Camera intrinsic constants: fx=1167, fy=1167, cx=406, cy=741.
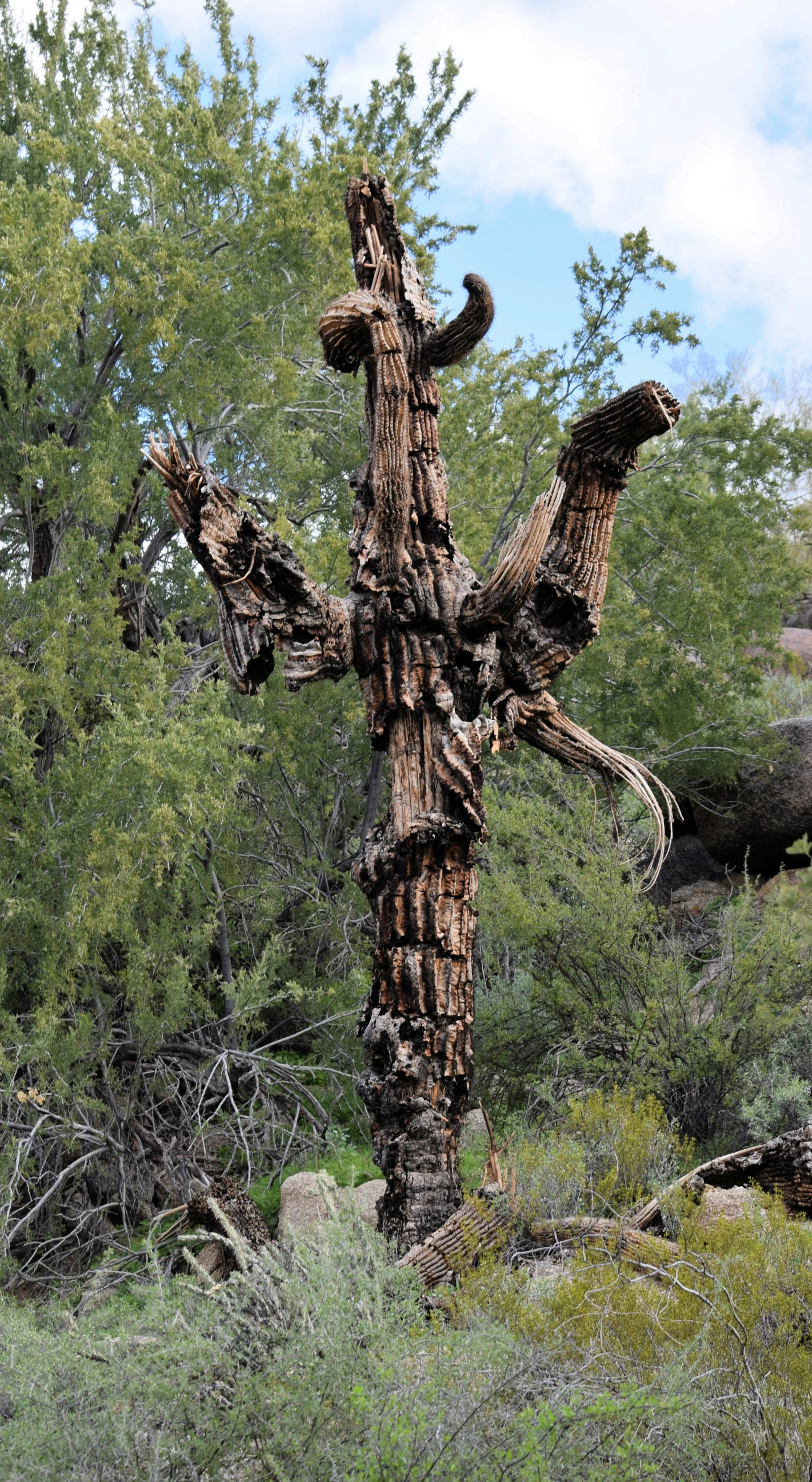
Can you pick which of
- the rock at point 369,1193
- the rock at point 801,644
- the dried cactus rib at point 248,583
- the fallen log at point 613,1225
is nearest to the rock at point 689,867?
the rock at point 801,644

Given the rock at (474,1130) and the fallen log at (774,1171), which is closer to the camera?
the fallen log at (774,1171)

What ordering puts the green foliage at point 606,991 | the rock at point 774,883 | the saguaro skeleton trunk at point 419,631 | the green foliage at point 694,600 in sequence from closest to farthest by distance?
1. the saguaro skeleton trunk at point 419,631
2. the green foliage at point 606,991
3. the rock at point 774,883
4. the green foliage at point 694,600

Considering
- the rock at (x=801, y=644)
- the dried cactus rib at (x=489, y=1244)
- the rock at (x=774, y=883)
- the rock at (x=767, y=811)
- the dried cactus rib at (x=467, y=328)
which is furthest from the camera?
the rock at (x=801, y=644)

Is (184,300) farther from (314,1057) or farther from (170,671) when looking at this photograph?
(314,1057)

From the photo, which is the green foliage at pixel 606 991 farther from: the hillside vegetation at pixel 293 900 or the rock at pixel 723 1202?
the rock at pixel 723 1202

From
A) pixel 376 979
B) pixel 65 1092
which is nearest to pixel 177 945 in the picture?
pixel 65 1092

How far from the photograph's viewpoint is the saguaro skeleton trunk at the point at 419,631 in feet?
11.9

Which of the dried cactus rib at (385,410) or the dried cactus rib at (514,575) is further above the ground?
the dried cactus rib at (385,410)

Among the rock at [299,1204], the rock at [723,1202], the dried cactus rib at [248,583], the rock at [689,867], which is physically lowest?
the rock at [299,1204]

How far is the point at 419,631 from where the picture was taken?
12.8ft

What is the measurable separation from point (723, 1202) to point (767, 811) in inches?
309

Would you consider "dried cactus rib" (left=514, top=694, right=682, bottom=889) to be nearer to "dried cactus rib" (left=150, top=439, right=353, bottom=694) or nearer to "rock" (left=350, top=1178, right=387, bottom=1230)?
"dried cactus rib" (left=150, top=439, right=353, bottom=694)

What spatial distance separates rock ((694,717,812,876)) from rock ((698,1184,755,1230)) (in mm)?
7400

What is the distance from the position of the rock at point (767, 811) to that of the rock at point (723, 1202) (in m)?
7.40
